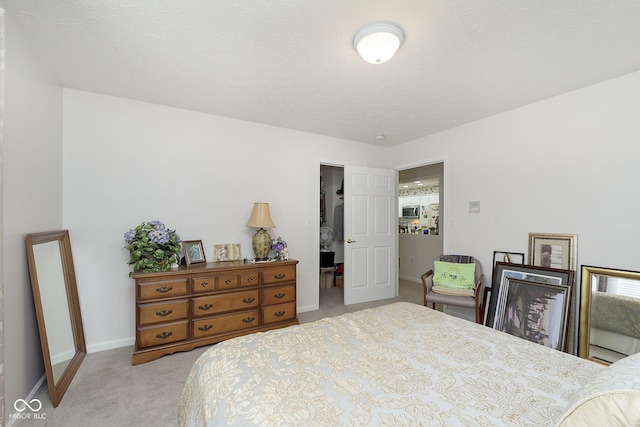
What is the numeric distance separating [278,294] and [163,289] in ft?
3.80

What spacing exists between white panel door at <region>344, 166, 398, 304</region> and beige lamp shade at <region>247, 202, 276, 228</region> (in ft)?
4.37

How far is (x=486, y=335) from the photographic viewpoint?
1.56m

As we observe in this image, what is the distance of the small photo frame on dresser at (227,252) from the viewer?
321 cm

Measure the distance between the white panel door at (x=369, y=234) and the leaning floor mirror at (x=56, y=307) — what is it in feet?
10.0

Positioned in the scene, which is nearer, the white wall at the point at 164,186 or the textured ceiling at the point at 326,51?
the textured ceiling at the point at 326,51

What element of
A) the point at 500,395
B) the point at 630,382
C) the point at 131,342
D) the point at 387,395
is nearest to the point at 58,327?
the point at 131,342

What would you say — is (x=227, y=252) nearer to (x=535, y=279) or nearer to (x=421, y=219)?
(x=535, y=279)

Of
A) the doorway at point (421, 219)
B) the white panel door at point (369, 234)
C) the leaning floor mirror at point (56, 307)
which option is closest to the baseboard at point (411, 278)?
the doorway at point (421, 219)

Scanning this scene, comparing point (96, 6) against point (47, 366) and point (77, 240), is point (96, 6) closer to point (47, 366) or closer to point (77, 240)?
point (77, 240)

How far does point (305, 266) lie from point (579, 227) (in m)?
2.99

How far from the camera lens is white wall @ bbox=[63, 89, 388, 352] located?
265 cm

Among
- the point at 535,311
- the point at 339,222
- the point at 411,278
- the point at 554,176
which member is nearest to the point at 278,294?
the point at 535,311

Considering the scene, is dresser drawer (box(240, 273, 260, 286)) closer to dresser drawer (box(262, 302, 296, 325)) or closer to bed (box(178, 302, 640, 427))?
dresser drawer (box(262, 302, 296, 325))

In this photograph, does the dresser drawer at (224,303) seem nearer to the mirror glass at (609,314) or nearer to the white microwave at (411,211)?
the mirror glass at (609,314)
